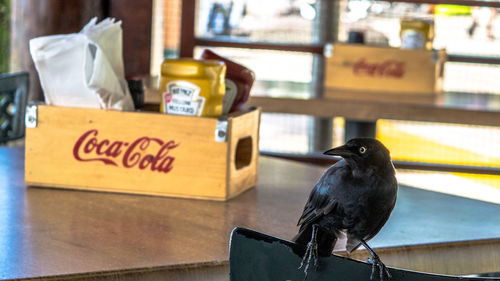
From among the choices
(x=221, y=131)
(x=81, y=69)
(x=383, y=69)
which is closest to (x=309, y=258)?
(x=221, y=131)

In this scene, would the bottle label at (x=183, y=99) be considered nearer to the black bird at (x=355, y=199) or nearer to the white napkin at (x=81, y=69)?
the white napkin at (x=81, y=69)

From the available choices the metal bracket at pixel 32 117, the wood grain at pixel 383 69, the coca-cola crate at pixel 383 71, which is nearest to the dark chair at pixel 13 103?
the metal bracket at pixel 32 117

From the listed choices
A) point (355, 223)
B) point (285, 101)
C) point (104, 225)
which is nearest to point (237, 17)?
point (285, 101)

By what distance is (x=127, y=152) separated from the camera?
138cm

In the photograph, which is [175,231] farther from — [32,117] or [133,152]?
[32,117]

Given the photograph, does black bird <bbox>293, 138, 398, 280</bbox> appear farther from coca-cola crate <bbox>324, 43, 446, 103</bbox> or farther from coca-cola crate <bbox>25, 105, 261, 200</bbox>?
coca-cola crate <bbox>324, 43, 446, 103</bbox>

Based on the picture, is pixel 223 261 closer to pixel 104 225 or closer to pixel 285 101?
pixel 104 225

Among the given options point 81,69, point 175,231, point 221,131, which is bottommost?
point 175,231

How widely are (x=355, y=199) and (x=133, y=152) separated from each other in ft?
2.20

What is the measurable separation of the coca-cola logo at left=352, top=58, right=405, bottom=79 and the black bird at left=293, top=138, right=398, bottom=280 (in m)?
2.32

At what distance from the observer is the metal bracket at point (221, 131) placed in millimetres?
1345

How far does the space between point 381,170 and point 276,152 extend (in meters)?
2.59

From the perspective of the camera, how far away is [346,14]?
3.60 meters

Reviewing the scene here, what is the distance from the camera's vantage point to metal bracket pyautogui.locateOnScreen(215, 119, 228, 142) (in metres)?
1.34
